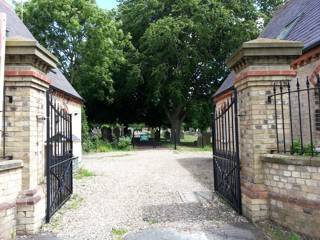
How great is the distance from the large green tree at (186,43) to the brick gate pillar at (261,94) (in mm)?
24097

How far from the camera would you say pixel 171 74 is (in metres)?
32.6

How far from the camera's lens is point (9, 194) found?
5.99 m

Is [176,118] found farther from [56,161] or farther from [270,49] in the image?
[270,49]

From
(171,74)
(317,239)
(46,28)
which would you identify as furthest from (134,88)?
(317,239)

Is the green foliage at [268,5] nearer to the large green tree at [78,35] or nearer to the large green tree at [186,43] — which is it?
the large green tree at [186,43]

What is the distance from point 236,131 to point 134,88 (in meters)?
26.4

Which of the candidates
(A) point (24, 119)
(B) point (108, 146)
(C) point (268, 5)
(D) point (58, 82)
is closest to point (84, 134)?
(B) point (108, 146)

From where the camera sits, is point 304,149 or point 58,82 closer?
point 304,149

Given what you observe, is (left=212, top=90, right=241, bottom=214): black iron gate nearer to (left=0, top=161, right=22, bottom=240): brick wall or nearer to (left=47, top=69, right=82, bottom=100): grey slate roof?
(left=0, top=161, right=22, bottom=240): brick wall

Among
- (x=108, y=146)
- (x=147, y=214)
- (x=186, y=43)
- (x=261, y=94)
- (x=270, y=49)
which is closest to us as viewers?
(x=270, y=49)

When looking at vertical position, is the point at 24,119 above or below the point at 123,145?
above

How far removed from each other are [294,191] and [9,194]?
4.80m

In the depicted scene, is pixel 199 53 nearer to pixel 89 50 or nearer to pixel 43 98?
pixel 89 50

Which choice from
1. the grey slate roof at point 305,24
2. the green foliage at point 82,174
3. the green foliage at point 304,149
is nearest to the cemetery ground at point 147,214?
the green foliage at point 82,174
